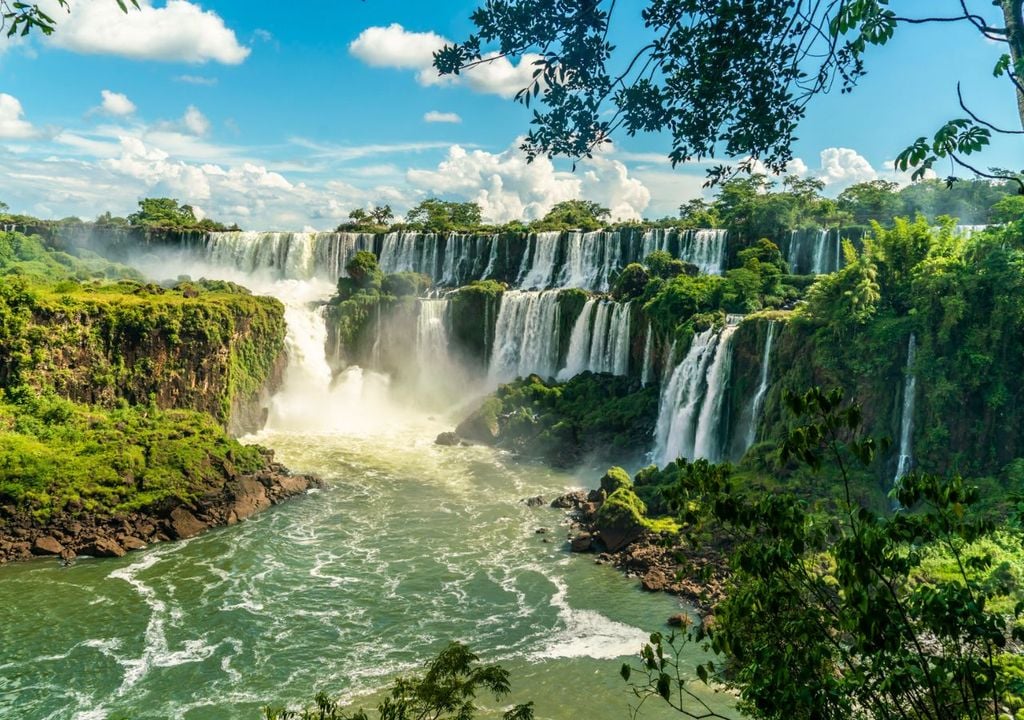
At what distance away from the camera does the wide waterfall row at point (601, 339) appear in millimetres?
32281

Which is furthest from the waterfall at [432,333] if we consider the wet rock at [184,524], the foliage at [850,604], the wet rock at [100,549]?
the foliage at [850,604]

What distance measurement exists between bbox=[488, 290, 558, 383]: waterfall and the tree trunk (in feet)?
100

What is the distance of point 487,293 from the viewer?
120 ft

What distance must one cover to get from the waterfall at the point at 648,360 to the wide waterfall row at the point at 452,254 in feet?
30.0

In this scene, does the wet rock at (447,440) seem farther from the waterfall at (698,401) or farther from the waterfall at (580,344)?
the waterfall at (698,401)

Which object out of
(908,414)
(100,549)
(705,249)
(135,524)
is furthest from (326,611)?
(705,249)

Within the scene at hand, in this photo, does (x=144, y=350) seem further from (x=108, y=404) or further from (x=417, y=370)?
(x=417, y=370)

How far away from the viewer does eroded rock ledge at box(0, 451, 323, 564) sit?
60.6ft

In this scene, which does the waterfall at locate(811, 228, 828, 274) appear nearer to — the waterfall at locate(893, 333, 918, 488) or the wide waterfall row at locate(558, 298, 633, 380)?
the wide waterfall row at locate(558, 298, 633, 380)

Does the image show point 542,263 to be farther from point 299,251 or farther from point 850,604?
point 850,604

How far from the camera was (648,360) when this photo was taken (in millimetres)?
30969

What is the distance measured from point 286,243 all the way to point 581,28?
142ft

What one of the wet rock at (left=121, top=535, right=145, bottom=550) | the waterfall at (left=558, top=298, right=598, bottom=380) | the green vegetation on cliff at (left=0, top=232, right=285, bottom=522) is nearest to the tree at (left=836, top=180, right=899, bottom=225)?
the waterfall at (left=558, top=298, right=598, bottom=380)

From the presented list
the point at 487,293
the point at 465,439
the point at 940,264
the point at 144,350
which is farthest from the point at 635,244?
the point at 144,350
